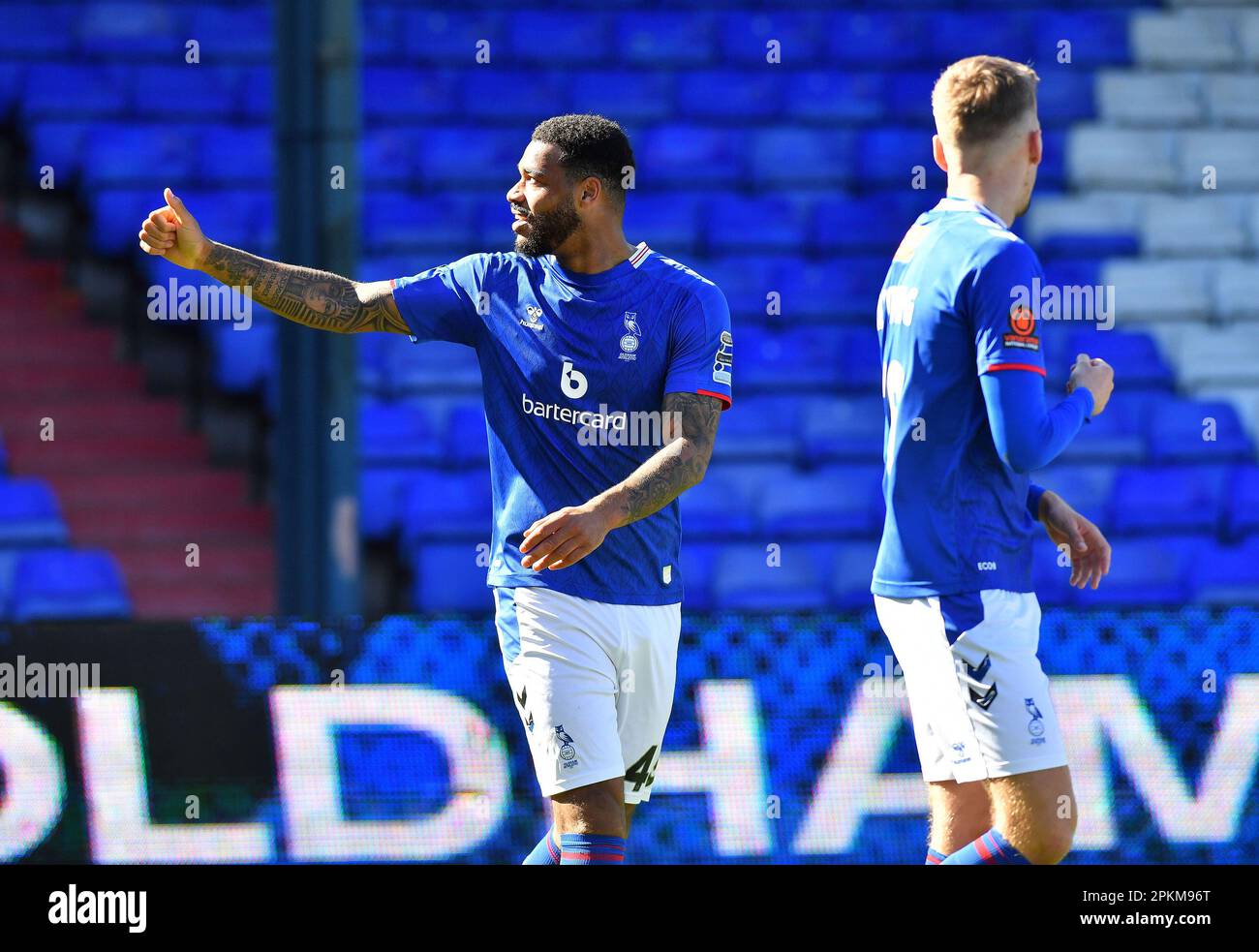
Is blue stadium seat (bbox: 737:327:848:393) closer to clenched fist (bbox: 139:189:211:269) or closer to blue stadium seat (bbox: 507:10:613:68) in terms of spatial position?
blue stadium seat (bbox: 507:10:613:68)

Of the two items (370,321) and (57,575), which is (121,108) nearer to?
(57,575)

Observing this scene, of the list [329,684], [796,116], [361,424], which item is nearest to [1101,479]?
[796,116]

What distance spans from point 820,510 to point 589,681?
369 centimetres

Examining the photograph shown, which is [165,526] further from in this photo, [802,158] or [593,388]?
[593,388]

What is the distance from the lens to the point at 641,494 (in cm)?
321

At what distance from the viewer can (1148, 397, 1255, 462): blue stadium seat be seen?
736 cm

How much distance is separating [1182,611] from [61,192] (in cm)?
571

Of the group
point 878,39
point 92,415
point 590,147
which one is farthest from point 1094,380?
point 878,39

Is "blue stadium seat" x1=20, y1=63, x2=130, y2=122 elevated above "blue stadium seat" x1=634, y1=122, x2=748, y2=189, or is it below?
above

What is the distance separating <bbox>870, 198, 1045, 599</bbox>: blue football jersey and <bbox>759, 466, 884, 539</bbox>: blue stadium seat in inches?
143

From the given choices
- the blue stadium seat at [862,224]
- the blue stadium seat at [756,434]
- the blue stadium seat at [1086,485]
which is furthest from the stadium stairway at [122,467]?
the blue stadium seat at [1086,485]

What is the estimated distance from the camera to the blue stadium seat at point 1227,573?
6660 millimetres

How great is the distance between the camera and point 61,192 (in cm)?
815

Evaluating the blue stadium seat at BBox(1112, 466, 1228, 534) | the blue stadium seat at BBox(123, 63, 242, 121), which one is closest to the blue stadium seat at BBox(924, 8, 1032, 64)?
the blue stadium seat at BBox(1112, 466, 1228, 534)
